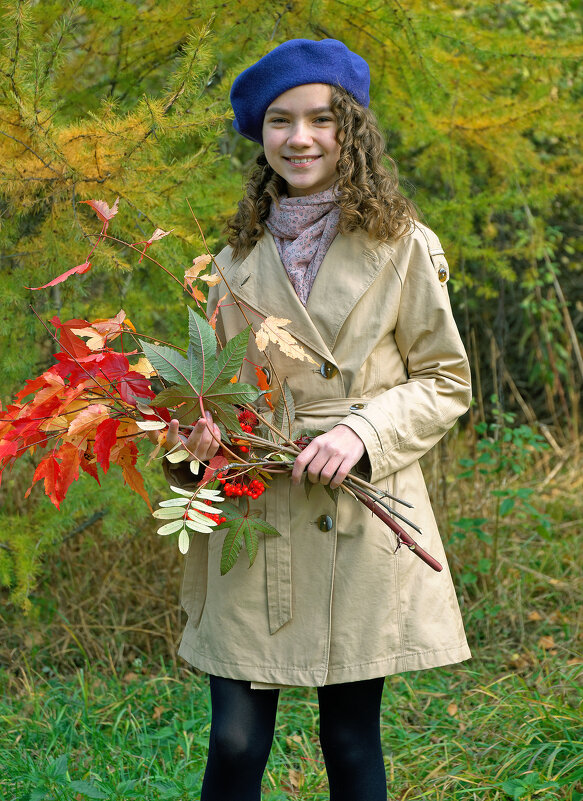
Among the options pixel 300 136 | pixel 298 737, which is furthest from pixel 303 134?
pixel 298 737

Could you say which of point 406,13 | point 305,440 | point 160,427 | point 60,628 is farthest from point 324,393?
point 60,628

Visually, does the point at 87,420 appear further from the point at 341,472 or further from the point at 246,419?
the point at 341,472

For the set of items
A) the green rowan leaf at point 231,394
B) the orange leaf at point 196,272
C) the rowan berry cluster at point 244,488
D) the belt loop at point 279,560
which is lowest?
the belt loop at point 279,560

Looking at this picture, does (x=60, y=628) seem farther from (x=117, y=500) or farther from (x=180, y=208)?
(x=180, y=208)

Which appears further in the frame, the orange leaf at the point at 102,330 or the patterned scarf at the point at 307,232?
the patterned scarf at the point at 307,232

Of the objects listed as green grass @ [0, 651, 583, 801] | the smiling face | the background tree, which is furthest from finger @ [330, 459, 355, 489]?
green grass @ [0, 651, 583, 801]

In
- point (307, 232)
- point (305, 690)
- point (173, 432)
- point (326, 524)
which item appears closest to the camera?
point (173, 432)

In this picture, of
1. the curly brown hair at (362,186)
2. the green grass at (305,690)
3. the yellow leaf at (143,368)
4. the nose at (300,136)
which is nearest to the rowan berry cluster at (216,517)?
the yellow leaf at (143,368)

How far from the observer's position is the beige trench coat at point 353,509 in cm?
178

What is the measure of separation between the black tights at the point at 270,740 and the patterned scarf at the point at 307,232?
0.87 meters

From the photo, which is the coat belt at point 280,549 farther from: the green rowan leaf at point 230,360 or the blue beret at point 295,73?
the blue beret at point 295,73

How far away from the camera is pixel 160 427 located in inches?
61.9

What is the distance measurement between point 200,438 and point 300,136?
72 cm

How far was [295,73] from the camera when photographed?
1877 millimetres
